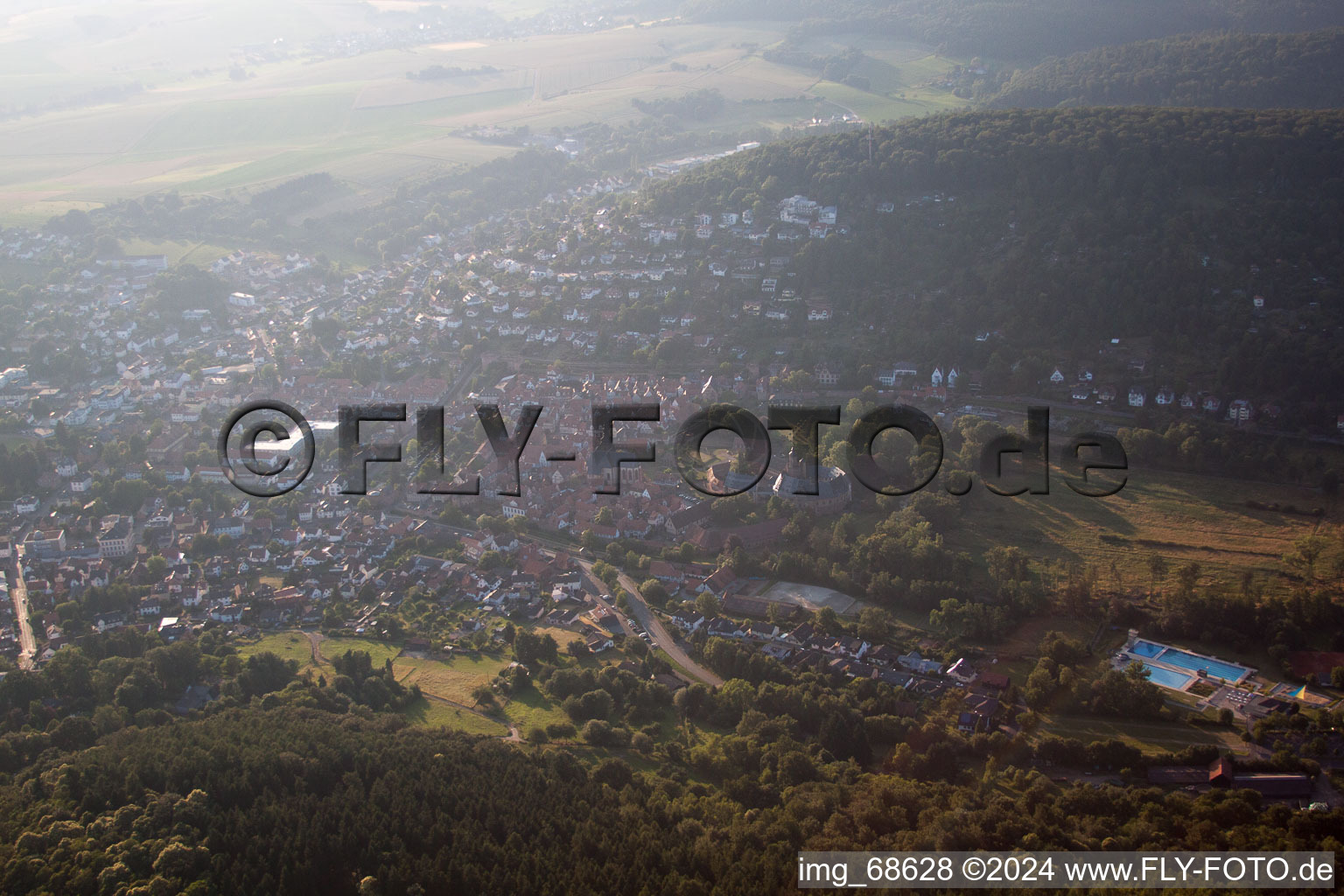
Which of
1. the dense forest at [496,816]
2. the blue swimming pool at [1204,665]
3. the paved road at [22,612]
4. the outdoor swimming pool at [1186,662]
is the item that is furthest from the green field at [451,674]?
the blue swimming pool at [1204,665]

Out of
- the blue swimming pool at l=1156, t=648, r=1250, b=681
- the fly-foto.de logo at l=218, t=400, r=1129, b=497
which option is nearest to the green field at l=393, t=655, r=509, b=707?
the fly-foto.de logo at l=218, t=400, r=1129, b=497

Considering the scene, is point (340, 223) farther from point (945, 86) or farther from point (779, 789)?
point (779, 789)

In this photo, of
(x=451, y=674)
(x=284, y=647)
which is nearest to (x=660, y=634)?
(x=451, y=674)

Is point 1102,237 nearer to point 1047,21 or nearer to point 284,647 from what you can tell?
point 284,647

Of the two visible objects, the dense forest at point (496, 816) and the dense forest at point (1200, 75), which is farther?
the dense forest at point (1200, 75)

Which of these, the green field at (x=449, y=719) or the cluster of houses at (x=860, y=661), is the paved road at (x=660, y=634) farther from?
the green field at (x=449, y=719)

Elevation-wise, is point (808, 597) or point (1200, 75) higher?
point (1200, 75)

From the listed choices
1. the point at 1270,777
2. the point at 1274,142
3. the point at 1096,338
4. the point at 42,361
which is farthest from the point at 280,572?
the point at 1274,142
